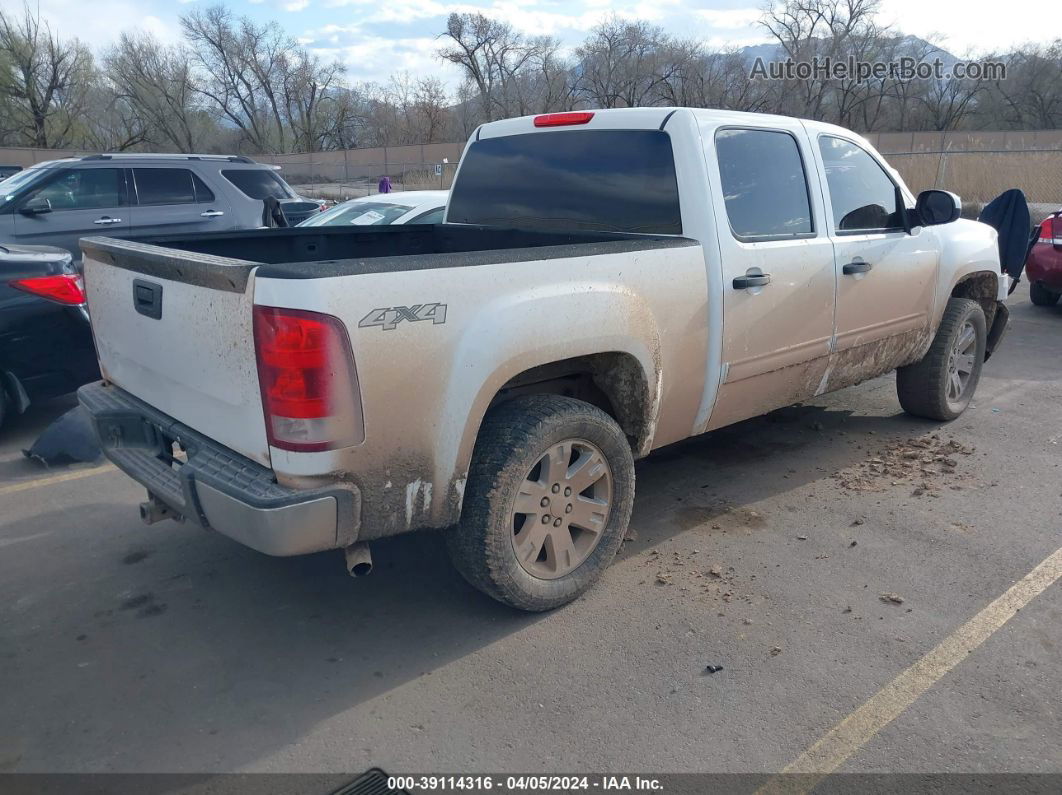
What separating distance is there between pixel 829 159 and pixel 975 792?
134 inches

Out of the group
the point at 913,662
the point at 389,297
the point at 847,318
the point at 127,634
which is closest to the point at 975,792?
the point at 913,662

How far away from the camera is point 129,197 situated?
9.39m

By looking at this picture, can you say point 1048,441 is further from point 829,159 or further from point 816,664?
point 816,664

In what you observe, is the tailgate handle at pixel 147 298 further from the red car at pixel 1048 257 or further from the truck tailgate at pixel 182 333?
the red car at pixel 1048 257

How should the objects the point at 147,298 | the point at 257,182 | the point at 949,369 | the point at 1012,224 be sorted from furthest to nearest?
the point at 257,182 < the point at 1012,224 < the point at 949,369 < the point at 147,298

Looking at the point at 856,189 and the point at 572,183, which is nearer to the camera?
the point at 572,183

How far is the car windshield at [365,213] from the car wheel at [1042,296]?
7911 mm

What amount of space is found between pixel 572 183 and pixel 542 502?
185 cm

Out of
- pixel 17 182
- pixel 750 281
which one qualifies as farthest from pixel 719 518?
pixel 17 182

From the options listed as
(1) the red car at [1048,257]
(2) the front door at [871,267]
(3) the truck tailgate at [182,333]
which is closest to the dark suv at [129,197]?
(3) the truck tailgate at [182,333]

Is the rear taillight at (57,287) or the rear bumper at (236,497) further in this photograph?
the rear taillight at (57,287)

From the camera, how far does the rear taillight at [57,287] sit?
5.64m

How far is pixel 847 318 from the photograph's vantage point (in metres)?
4.75

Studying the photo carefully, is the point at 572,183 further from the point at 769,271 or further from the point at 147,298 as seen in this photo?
the point at 147,298
